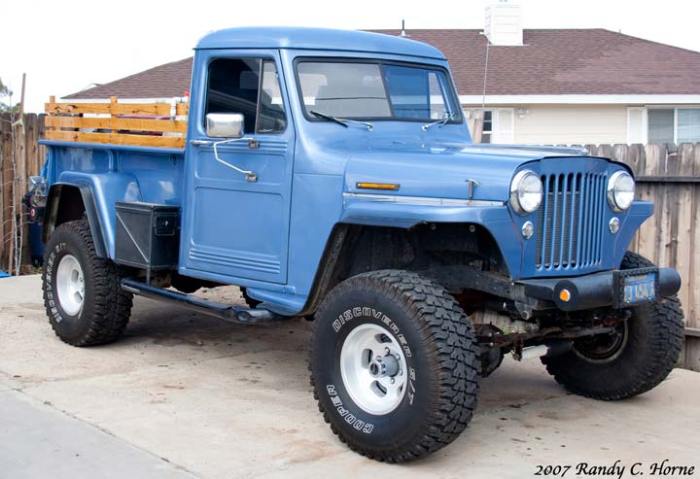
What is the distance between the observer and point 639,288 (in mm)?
5297

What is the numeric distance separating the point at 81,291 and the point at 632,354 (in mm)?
4182

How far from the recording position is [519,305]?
5090 mm

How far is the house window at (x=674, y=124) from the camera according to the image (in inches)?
765

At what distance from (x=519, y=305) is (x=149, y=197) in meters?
3.17

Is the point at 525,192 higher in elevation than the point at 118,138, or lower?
lower

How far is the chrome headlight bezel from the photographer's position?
5.52m

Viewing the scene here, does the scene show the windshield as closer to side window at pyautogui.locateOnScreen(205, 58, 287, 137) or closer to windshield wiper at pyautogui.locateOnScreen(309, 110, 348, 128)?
windshield wiper at pyautogui.locateOnScreen(309, 110, 348, 128)

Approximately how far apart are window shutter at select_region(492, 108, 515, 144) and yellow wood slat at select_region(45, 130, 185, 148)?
509 inches

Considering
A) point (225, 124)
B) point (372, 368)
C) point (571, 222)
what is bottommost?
point (372, 368)

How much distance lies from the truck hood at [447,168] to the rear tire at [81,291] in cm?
251

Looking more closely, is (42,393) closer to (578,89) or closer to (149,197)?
(149,197)

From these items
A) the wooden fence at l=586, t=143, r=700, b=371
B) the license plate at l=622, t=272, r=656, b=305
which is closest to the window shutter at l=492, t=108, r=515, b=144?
the wooden fence at l=586, t=143, r=700, b=371

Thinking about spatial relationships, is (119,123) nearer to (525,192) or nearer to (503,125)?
(525,192)

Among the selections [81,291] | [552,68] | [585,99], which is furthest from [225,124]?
[552,68]
